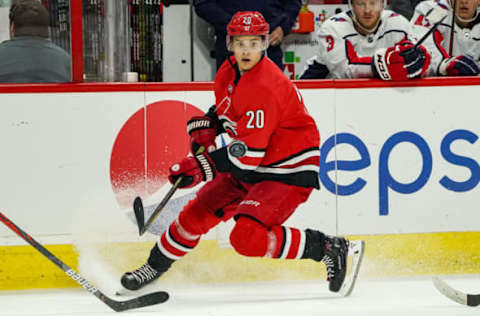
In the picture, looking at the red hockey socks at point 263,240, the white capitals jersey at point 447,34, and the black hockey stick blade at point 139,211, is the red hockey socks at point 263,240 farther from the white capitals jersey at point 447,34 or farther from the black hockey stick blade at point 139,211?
the white capitals jersey at point 447,34

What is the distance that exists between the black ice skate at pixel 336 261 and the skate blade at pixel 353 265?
0.03m

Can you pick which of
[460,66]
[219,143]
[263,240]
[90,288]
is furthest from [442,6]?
[90,288]

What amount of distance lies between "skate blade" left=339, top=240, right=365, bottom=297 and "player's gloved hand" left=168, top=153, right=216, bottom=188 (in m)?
0.73

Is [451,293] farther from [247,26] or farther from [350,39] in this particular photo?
[350,39]

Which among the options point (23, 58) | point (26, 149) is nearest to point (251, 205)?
point (26, 149)

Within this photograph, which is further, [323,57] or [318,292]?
[323,57]

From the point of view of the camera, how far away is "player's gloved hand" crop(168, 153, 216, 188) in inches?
108

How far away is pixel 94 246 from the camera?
336 cm

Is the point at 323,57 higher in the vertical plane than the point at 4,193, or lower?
higher

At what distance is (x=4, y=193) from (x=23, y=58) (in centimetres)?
63

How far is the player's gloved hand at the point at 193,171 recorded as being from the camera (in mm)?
2746

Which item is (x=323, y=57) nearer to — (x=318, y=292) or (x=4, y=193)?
(x=318, y=292)

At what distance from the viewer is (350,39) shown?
3703 millimetres

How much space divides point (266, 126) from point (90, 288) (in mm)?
885
